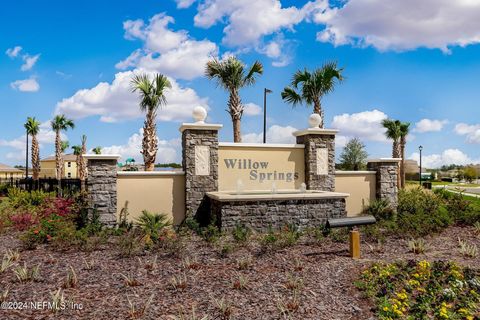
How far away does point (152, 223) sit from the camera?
10.0m

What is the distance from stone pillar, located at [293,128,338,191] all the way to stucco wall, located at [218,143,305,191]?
Result: 304 millimetres

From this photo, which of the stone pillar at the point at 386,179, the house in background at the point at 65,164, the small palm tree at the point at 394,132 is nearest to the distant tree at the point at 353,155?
the small palm tree at the point at 394,132

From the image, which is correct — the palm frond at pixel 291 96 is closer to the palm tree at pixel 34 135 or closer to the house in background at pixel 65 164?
the palm tree at pixel 34 135

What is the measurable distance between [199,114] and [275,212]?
3863mm

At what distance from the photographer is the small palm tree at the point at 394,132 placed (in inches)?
1142

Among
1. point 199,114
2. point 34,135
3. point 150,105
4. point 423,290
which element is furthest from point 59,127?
point 423,290

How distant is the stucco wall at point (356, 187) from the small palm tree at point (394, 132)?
54.1ft

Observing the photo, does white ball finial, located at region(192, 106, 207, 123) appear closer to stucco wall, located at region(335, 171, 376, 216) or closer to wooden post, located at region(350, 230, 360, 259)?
stucco wall, located at region(335, 171, 376, 216)

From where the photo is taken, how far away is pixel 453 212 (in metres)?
12.1

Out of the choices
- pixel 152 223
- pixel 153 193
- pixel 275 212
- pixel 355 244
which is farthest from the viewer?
pixel 153 193

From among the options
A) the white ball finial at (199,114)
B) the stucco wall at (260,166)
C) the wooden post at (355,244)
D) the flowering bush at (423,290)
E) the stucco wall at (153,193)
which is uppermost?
the white ball finial at (199,114)

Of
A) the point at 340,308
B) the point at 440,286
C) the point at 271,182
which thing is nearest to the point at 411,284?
the point at 440,286

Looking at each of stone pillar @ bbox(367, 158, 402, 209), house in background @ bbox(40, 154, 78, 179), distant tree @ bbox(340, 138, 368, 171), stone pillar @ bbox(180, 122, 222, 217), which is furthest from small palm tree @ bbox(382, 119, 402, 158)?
A: house in background @ bbox(40, 154, 78, 179)

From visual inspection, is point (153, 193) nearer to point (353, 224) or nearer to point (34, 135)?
point (353, 224)
